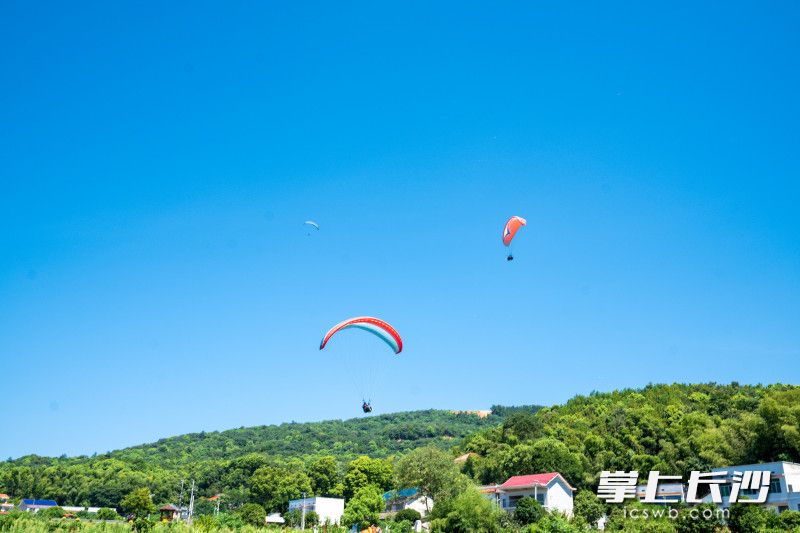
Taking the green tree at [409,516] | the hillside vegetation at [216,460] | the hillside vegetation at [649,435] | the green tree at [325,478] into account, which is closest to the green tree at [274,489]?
the green tree at [325,478]

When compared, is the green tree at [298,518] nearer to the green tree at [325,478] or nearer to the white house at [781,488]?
the green tree at [325,478]

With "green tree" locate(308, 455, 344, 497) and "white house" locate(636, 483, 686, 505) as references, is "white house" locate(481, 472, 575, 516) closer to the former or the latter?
"white house" locate(636, 483, 686, 505)

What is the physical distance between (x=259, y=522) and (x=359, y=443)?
102 metres

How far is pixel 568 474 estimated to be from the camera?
55.2m

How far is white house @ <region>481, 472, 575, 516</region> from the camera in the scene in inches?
1818

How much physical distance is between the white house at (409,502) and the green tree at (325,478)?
50.8 ft

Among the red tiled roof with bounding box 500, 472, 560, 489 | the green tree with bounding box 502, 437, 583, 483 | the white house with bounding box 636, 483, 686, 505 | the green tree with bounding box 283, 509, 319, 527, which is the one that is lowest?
the green tree with bounding box 283, 509, 319, 527

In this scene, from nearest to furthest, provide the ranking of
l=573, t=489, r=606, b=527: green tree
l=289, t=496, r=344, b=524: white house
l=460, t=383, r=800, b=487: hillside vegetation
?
1. l=573, t=489, r=606, b=527: green tree
2. l=460, t=383, r=800, b=487: hillside vegetation
3. l=289, t=496, r=344, b=524: white house

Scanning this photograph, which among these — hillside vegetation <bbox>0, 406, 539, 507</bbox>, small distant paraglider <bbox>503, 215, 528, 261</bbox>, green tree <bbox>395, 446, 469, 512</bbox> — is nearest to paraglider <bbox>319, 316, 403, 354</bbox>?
small distant paraglider <bbox>503, 215, 528, 261</bbox>

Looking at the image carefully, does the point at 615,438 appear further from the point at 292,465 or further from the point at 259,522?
the point at 292,465

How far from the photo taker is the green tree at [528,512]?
40.2m

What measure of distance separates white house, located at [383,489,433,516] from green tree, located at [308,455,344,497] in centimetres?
1548

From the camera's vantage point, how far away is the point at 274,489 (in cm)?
7306

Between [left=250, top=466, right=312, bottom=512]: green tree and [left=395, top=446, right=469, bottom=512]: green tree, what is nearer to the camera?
[left=395, top=446, right=469, bottom=512]: green tree
